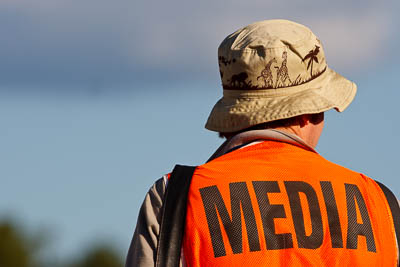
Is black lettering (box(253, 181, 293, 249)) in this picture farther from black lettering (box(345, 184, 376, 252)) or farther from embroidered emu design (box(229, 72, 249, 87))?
embroidered emu design (box(229, 72, 249, 87))

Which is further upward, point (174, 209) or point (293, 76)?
point (293, 76)

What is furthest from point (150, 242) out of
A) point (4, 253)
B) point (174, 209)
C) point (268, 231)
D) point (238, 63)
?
point (4, 253)

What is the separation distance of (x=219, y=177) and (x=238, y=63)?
Result: 59 cm

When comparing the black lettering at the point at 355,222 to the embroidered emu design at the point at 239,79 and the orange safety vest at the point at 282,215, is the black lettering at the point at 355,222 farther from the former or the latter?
the embroidered emu design at the point at 239,79

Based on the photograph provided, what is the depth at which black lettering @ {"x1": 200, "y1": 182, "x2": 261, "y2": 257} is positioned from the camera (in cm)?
554

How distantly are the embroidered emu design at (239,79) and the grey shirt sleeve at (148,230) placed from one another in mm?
648

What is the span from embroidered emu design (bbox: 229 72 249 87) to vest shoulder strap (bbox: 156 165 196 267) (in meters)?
0.56

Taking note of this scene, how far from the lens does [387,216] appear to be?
5621 mm

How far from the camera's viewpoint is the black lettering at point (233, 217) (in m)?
5.54

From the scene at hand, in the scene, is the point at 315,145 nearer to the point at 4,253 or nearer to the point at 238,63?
the point at 238,63

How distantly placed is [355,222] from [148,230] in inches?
37.5

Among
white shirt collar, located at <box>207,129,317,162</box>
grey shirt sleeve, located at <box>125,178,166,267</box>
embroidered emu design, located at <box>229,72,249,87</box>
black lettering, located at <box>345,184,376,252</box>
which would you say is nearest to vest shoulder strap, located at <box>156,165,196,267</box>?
grey shirt sleeve, located at <box>125,178,166,267</box>

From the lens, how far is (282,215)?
18.2 feet


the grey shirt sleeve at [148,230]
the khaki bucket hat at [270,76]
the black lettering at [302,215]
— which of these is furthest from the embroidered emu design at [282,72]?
the grey shirt sleeve at [148,230]
